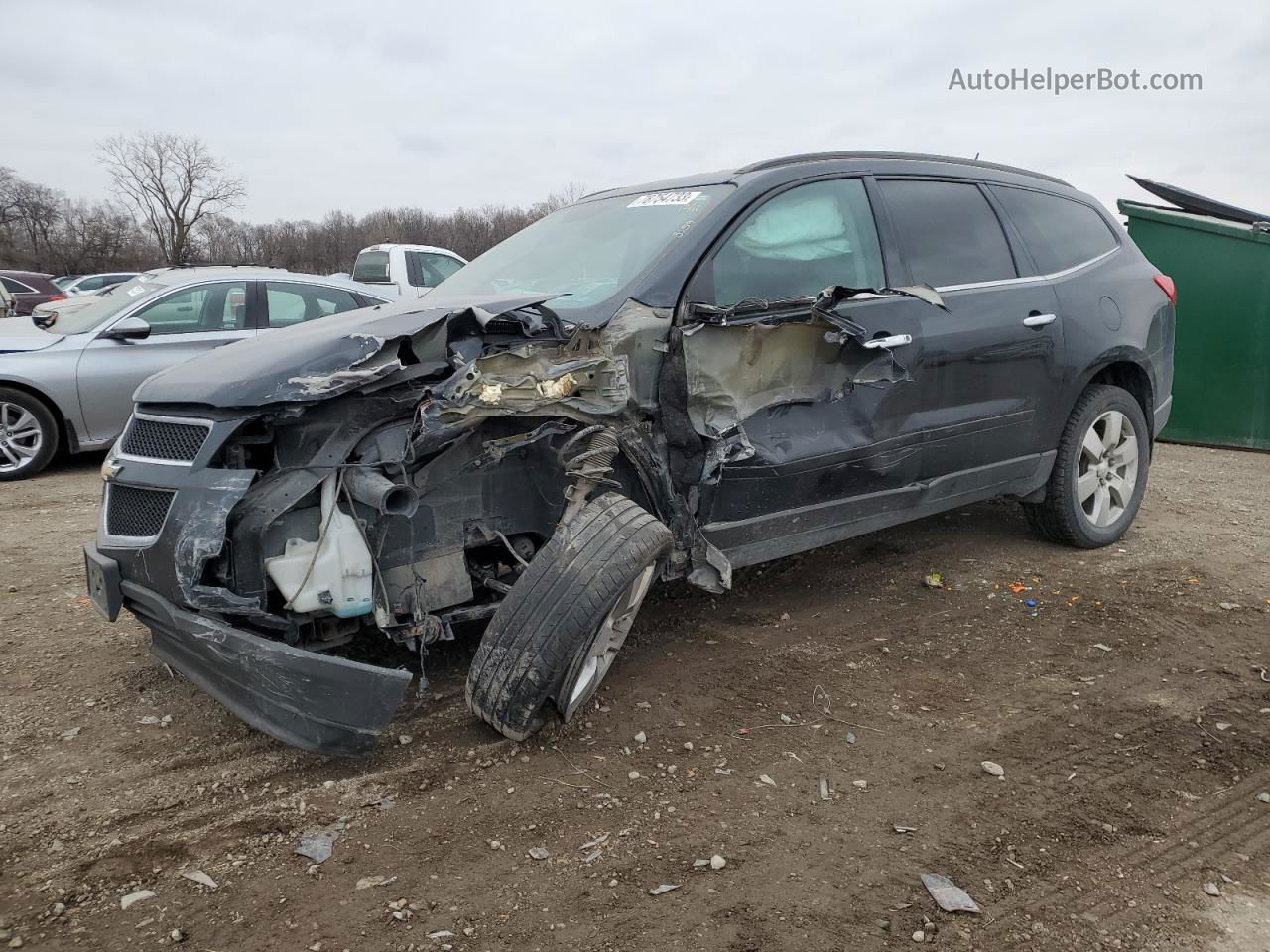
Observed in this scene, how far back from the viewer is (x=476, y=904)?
217 centimetres

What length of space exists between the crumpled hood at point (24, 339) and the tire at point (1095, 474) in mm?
6839

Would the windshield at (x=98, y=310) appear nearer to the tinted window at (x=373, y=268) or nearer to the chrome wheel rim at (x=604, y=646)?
the tinted window at (x=373, y=268)

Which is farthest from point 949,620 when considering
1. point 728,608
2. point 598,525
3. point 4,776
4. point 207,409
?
point 4,776

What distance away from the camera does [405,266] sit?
10.6 meters

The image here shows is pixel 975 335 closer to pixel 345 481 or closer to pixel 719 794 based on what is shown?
pixel 719 794

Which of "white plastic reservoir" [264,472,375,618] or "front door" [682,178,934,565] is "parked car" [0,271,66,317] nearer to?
"white plastic reservoir" [264,472,375,618]

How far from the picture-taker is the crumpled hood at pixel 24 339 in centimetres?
675

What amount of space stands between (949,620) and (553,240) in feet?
7.76

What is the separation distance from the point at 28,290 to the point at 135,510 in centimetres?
1880

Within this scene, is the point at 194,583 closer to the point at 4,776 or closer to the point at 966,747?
the point at 4,776

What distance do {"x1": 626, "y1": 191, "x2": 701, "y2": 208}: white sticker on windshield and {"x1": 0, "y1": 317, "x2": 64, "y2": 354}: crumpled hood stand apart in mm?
5253

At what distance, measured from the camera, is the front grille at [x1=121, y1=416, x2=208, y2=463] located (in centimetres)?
271

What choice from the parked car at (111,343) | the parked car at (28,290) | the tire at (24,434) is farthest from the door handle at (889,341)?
the parked car at (28,290)

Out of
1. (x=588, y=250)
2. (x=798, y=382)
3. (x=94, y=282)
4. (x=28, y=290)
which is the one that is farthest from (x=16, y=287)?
(x=798, y=382)
